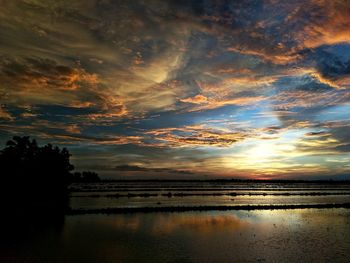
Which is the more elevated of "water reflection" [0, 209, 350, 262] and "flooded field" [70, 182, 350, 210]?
"flooded field" [70, 182, 350, 210]

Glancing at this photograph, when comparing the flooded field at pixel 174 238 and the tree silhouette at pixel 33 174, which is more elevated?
the tree silhouette at pixel 33 174

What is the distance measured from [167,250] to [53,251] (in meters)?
8.29

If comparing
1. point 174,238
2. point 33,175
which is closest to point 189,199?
point 33,175

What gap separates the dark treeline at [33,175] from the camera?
2194 inches

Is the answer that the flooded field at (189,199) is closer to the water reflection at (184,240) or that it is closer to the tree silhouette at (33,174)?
the tree silhouette at (33,174)

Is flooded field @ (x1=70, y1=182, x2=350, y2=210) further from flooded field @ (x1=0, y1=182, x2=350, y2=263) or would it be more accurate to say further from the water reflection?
the water reflection

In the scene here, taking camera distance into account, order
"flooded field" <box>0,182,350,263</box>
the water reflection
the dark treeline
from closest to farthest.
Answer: the water reflection
"flooded field" <box>0,182,350,263</box>
the dark treeline

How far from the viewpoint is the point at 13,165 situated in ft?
191

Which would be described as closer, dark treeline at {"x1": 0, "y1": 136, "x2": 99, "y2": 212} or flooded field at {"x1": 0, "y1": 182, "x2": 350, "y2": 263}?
flooded field at {"x1": 0, "y1": 182, "x2": 350, "y2": 263}

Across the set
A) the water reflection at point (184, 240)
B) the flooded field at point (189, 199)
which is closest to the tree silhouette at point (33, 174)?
the flooded field at point (189, 199)

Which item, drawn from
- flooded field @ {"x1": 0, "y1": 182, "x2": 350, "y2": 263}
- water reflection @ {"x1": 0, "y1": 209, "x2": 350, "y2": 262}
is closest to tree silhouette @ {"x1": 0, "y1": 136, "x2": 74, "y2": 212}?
flooded field @ {"x1": 0, "y1": 182, "x2": 350, "y2": 263}

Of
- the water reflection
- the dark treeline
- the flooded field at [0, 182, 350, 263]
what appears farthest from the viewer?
the dark treeline

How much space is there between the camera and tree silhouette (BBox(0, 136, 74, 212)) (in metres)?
56.7

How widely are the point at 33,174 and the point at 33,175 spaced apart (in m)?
0.20
